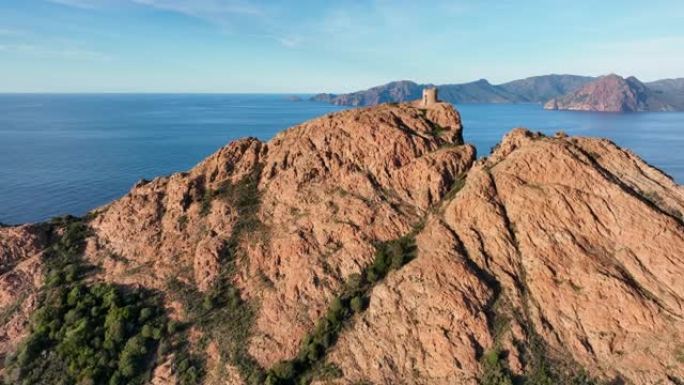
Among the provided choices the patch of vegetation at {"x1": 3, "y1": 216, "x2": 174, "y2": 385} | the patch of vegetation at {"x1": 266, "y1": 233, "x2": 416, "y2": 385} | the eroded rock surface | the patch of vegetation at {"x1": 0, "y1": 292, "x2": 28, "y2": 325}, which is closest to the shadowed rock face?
the eroded rock surface

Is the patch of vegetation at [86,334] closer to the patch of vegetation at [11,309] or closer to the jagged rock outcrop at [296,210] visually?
the patch of vegetation at [11,309]

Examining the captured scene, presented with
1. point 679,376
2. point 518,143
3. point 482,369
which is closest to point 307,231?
point 482,369

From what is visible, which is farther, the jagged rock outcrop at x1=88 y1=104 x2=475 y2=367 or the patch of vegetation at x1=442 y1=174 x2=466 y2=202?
the patch of vegetation at x1=442 y1=174 x2=466 y2=202

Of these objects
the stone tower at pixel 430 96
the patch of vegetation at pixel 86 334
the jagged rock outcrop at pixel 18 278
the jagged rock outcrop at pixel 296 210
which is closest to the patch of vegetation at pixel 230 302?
the jagged rock outcrop at pixel 296 210

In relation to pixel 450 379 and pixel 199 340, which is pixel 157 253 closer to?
pixel 199 340

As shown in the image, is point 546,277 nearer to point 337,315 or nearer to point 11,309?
point 337,315

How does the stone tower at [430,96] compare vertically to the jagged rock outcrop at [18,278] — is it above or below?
above

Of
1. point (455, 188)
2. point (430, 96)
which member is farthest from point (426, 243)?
point (430, 96)

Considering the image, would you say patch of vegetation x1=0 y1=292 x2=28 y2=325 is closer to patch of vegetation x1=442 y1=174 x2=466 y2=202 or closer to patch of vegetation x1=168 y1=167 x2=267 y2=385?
patch of vegetation x1=168 y1=167 x2=267 y2=385
